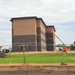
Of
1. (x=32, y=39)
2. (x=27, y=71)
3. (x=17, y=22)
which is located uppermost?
(x=17, y=22)

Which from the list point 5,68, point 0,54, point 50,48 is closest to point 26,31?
point 50,48

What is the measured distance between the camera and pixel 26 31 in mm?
104688

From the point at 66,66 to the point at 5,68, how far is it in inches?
178

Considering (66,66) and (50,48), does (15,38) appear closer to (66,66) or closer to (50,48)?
(50,48)

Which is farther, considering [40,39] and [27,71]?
[40,39]

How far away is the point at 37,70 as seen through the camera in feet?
57.5

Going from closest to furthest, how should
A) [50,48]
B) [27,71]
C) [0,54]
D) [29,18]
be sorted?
[27,71] < [0,54] < [29,18] < [50,48]

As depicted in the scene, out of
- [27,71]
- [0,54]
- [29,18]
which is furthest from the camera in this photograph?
[29,18]

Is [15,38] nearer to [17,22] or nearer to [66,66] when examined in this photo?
[17,22]

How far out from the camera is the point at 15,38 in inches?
4181

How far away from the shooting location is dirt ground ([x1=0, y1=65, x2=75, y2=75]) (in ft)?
54.7

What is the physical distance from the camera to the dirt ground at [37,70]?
657 inches

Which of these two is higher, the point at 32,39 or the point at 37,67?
the point at 32,39

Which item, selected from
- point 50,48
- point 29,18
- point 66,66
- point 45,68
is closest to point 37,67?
point 45,68
